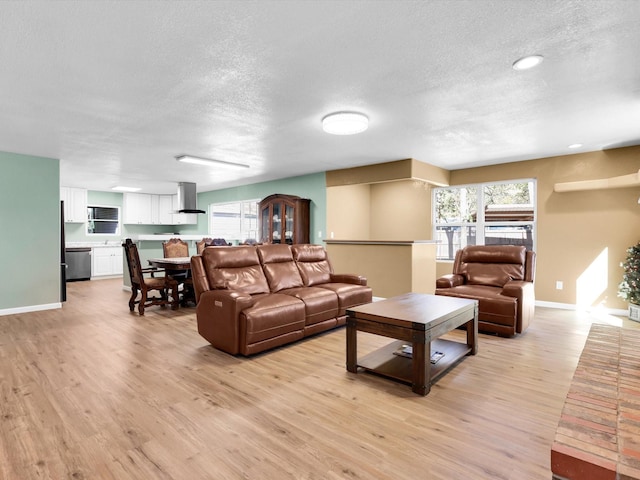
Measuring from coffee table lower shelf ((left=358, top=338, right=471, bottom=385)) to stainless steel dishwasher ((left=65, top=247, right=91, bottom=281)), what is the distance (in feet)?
26.7

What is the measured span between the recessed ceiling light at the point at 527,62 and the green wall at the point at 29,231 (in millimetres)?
6205

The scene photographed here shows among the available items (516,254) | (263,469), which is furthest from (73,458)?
(516,254)

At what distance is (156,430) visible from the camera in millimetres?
1967

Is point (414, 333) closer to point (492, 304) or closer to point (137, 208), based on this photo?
point (492, 304)

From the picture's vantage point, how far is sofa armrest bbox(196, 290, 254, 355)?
10.0ft

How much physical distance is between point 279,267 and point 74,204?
7.30m

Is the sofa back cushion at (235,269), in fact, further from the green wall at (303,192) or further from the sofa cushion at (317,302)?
the green wall at (303,192)

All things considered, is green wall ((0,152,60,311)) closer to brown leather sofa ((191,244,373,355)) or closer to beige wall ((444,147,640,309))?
brown leather sofa ((191,244,373,355))

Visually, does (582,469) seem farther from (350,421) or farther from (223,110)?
(223,110)

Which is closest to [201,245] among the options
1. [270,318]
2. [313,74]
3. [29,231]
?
[29,231]

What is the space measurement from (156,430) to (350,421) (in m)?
1.13

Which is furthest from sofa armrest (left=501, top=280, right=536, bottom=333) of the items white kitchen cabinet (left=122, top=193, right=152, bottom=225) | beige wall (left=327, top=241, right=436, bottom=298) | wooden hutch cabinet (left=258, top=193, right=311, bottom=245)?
white kitchen cabinet (left=122, top=193, right=152, bottom=225)

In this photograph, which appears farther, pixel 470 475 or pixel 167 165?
pixel 167 165

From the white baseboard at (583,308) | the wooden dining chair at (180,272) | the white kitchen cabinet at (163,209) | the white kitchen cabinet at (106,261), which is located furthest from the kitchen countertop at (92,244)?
the white baseboard at (583,308)
